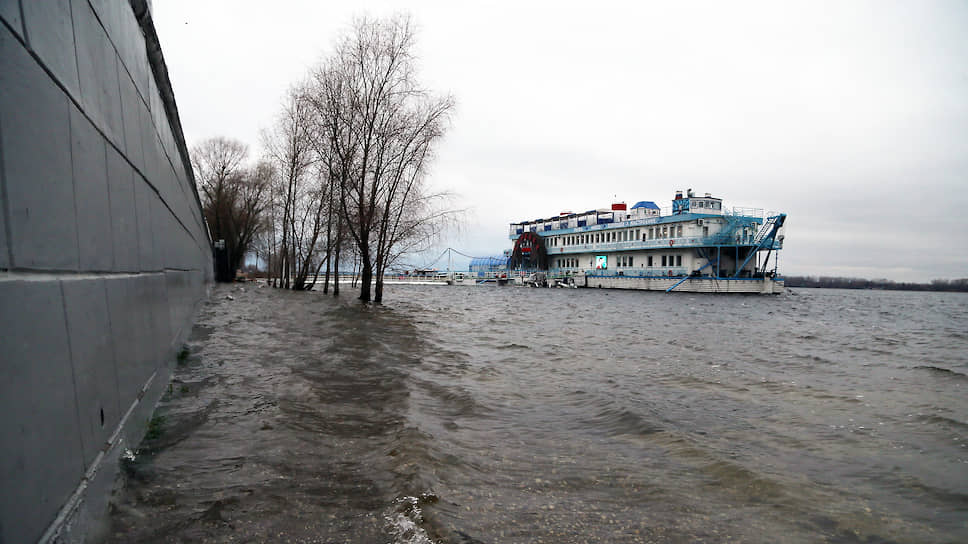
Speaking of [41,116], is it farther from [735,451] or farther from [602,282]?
[602,282]

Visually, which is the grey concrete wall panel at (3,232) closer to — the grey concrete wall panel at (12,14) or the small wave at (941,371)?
the grey concrete wall panel at (12,14)

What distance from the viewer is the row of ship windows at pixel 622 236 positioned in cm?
5066

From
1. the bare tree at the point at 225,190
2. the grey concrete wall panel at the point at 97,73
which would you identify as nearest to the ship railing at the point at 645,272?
the bare tree at the point at 225,190

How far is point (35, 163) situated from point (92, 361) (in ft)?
3.22

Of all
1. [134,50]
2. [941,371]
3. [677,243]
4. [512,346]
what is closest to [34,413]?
[134,50]

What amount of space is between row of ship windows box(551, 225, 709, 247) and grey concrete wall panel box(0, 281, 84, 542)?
51.1 m

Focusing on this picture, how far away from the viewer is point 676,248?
49.8m

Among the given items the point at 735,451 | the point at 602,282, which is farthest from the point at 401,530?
the point at 602,282

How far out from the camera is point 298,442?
12.6ft

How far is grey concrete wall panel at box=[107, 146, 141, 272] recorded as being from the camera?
2.99 m

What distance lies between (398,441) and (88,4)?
347 centimetres

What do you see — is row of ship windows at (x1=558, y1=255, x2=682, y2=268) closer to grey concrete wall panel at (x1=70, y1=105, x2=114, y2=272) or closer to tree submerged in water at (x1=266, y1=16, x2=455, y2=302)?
tree submerged in water at (x1=266, y1=16, x2=455, y2=302)

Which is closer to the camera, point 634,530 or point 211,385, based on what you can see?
point 634,530

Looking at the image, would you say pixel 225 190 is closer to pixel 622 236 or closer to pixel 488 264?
pixel 622 236
